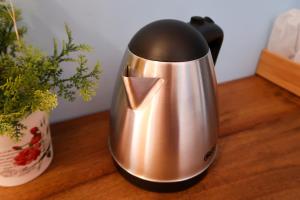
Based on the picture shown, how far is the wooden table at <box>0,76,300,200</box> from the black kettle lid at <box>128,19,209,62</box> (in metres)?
0.24

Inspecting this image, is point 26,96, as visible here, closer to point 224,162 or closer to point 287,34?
point 224,162

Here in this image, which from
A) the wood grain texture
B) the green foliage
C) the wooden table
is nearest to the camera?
the green foliage

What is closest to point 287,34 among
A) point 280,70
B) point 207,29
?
point 280,70

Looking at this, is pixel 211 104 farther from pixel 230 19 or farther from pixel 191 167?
pixel 230 19

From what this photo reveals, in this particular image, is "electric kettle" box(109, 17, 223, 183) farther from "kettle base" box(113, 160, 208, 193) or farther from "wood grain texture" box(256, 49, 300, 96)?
"wood grain texture" box(256, 49, 300, 96)

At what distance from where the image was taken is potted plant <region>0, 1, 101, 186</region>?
35cm

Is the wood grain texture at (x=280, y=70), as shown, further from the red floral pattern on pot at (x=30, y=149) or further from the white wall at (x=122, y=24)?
the red floral pattern on pot at (x=30, y=149)

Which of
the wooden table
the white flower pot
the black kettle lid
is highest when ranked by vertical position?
the black kettle lid

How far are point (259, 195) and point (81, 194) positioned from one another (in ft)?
1.03

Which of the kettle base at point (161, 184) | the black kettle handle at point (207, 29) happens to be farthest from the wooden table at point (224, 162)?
the black kettle handle at point (207, 29)

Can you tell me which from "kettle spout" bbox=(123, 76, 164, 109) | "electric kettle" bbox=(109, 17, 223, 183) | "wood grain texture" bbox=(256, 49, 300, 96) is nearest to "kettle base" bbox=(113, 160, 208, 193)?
"electric kettle" bbox=(109, 17, 223, 183)

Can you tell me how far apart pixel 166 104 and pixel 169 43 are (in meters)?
0.09

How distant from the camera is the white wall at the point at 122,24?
524mm

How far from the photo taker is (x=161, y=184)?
1.41 ft
